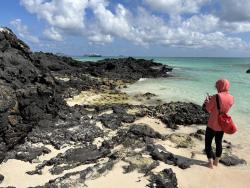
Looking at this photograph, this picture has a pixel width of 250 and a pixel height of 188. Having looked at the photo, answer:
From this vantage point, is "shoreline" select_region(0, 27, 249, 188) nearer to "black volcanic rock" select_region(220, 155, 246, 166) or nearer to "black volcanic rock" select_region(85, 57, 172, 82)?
"black volcanic rock" select_region(220, 155, 246, 166)

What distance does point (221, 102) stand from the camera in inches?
303

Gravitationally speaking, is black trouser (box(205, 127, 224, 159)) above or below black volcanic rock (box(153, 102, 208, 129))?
above

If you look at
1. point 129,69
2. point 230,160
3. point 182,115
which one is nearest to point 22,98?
point 230,160

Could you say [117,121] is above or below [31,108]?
below

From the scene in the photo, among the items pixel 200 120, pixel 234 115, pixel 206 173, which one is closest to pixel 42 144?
pixel 206 173

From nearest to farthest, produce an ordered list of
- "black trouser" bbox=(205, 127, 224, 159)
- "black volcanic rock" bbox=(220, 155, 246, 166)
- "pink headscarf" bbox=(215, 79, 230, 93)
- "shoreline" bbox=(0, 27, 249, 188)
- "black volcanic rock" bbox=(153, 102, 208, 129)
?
1. "shoreline" bbox=(0, 27, 249, 188)
2. "pink headscarf" bbox=(215, 79, 230, 93)
3. "black trouser" bbox=(205, 127, 224, 159)
4. "black volcanic rock" bbox=(220, 155, 246, 166)
5. "black volcanic rock" bbox=(153, 102, 208, 129)

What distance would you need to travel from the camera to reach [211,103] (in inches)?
311

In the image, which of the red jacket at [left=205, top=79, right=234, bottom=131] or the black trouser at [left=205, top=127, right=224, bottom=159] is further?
the black trouser at [left=205, top=127, right=224, bottom=159]

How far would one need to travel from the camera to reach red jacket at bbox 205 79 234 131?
25.3ft

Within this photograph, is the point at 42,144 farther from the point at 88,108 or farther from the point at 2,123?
the point at 88,108

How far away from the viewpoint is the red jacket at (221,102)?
771 cm

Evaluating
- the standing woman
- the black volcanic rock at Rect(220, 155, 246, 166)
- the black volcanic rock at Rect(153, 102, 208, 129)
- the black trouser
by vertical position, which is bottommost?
the black volcanic rock at Rect(220, 155, 246, 166)

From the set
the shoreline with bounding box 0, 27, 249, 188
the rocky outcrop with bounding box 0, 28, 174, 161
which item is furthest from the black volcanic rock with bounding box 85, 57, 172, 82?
the rocky outcrop with bounding box 0, 28, 174, 161

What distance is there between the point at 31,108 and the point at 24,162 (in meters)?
1.96
